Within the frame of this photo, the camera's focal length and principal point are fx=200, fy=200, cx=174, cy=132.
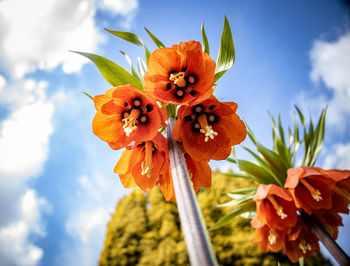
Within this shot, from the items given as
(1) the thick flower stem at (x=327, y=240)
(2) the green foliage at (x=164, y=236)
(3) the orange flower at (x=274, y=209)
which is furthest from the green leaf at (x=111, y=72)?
(2) the green foliage at (x=164, y=236)

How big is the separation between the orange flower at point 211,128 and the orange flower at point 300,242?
99cm

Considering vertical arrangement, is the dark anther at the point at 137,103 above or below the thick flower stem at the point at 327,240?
above

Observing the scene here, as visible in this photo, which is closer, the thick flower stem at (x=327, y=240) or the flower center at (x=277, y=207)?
the thick flower stem at (x=327, y=240)

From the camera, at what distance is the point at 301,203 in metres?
1.16

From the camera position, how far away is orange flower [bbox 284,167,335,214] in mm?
1117

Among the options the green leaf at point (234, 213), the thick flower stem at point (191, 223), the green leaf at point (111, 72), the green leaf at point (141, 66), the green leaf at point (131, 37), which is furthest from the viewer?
the green leaf at point (234, 213)

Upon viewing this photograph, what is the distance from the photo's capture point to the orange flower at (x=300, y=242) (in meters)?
1.28

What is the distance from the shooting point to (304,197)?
118 centimetres

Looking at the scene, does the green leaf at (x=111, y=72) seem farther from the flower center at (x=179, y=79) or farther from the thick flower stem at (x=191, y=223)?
the thick flower stem at (x=191, y=223)

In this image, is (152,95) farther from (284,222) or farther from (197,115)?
(284,222)

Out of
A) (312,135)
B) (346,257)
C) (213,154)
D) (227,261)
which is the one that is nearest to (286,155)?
(312,135)

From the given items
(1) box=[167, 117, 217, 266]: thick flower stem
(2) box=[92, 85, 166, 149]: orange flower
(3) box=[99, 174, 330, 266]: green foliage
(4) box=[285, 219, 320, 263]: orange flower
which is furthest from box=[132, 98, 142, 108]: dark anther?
(3) box=[99, 174, 330, 266]: green foliage

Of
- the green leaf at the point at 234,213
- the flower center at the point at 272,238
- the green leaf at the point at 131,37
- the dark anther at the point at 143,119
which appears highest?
the green leaf at the point at 131,37

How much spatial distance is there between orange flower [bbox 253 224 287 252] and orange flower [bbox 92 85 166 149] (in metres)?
1.10
